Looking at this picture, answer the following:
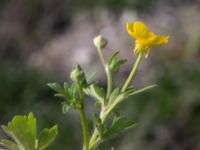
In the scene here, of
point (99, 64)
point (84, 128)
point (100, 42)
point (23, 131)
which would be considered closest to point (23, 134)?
point (23, 131)

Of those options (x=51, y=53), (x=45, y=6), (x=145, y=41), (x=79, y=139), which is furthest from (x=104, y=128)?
(x=51, y=53)

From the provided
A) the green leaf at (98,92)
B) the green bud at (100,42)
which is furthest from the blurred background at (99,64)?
the green leaf at (98,92)

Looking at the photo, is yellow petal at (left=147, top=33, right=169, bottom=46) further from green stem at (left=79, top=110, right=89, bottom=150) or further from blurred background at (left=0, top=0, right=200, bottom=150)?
blurred background at (left=0, top=0, right=200, bottom=150)

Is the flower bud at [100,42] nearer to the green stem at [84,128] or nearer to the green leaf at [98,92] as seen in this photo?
the green leaf at [98,92]

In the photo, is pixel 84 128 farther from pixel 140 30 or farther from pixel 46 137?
pixel 140 30

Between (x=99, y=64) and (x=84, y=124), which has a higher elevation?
(x=84, y=124)

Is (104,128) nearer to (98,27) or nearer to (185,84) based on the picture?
(185,84)
